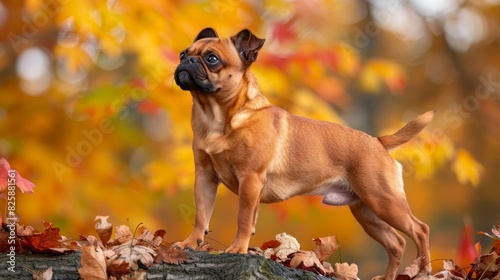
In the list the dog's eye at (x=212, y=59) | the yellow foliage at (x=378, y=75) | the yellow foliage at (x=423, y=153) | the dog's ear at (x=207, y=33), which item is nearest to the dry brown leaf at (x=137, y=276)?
the dog's eye at (x=212, y=59)

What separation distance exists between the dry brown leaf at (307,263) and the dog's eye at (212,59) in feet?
3.77

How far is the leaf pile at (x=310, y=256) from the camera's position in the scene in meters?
3.49

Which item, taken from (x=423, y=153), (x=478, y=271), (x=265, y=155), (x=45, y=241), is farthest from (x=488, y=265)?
(x=423, y=153)

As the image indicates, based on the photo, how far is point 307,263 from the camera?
346 cm

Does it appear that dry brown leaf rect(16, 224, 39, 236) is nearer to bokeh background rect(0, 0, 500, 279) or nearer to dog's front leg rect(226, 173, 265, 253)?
dog's front leg rect(226, 173, 265, 253)

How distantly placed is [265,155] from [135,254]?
1030 millimetres

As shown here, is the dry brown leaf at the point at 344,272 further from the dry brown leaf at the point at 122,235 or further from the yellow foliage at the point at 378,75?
the yellow foliage at the point at 378,75

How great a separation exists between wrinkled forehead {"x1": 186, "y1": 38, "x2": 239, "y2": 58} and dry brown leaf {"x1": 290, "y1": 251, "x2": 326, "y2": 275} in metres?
1.19

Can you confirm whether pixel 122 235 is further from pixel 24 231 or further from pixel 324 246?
pixel 324 246

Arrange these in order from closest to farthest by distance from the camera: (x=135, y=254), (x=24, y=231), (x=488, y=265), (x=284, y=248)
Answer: (x=135, y=254)
(x=24, y=231)
(x=284, y=248)
(x=488, y=265)

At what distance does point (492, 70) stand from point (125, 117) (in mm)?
5222

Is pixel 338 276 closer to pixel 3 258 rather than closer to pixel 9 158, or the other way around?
pixel 3 258

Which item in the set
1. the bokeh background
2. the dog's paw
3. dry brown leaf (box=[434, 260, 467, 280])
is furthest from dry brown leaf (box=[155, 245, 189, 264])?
the bokeh background

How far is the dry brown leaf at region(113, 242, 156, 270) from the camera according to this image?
307cm
